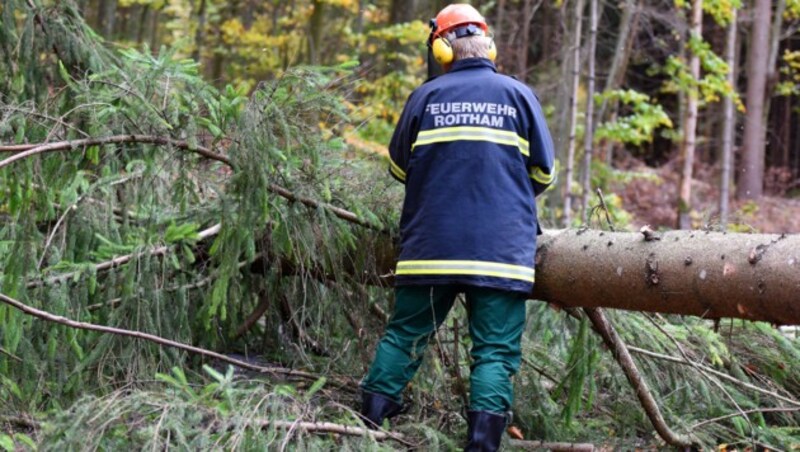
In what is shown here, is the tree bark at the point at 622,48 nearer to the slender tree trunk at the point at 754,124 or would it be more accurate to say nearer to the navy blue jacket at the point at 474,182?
the slender tree trunk at the point at 754,124

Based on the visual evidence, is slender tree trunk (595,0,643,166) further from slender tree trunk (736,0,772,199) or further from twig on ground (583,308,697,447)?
twig on ground (583,308,697,447)

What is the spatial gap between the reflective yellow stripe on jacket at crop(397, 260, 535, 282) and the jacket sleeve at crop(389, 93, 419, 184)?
539 millimetres

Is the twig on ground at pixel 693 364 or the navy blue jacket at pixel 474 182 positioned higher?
the navy blue jacket at pixel 474 182

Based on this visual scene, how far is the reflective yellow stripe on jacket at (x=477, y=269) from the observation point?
144 inches

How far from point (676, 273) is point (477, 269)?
767 millimetres

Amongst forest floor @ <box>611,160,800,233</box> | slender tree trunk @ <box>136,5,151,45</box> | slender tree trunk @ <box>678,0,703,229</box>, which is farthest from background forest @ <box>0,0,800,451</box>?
forest floor @ <box>611,160,800,233</box>

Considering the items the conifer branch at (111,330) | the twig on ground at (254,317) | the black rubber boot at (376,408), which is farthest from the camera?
the twig on ground at (254,317)

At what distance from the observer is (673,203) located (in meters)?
20.9

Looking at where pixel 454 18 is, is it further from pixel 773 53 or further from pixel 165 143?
pixel 773 53

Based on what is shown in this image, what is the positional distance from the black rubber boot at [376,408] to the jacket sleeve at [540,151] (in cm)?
115

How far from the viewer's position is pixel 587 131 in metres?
11.9

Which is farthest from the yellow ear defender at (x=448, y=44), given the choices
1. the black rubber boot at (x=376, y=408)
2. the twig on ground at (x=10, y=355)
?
the twig on ground at (x=10, y=355)

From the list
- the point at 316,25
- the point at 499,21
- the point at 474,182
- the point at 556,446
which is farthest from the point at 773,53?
the point at 474,182

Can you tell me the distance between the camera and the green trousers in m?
3.66
